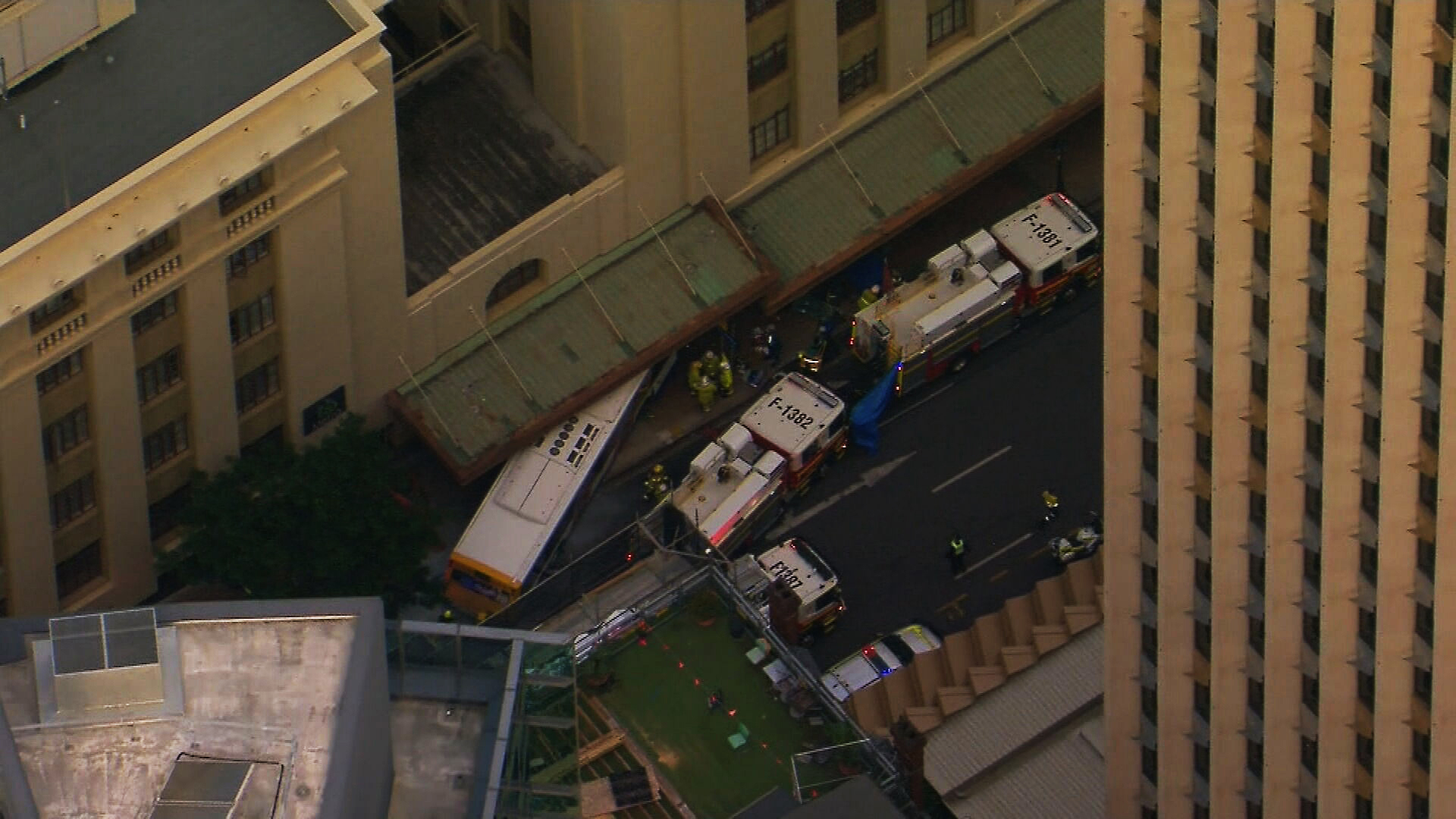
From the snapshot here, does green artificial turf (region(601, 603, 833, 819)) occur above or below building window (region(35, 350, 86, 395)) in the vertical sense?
below

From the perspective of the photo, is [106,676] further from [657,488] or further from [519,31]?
[519,31]

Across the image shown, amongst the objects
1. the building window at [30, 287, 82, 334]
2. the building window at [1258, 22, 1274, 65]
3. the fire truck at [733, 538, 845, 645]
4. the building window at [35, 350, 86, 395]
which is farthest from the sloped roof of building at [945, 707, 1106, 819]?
the building window at [1258, 22, 1274, 65]

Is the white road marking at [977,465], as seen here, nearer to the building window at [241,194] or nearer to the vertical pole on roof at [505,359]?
the vertical pole on roof at [505,359]

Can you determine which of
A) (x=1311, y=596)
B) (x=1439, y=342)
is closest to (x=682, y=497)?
(x=1311, y=596)

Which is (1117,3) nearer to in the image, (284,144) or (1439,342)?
(1439,342)

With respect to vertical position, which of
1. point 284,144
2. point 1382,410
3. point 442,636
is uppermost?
point 284,144

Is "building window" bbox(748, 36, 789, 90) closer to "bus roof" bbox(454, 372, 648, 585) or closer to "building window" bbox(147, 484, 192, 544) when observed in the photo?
"bus roof" bbox(454, 372, 648, 585)

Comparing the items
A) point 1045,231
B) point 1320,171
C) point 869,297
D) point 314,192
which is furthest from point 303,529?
point 1320,171
